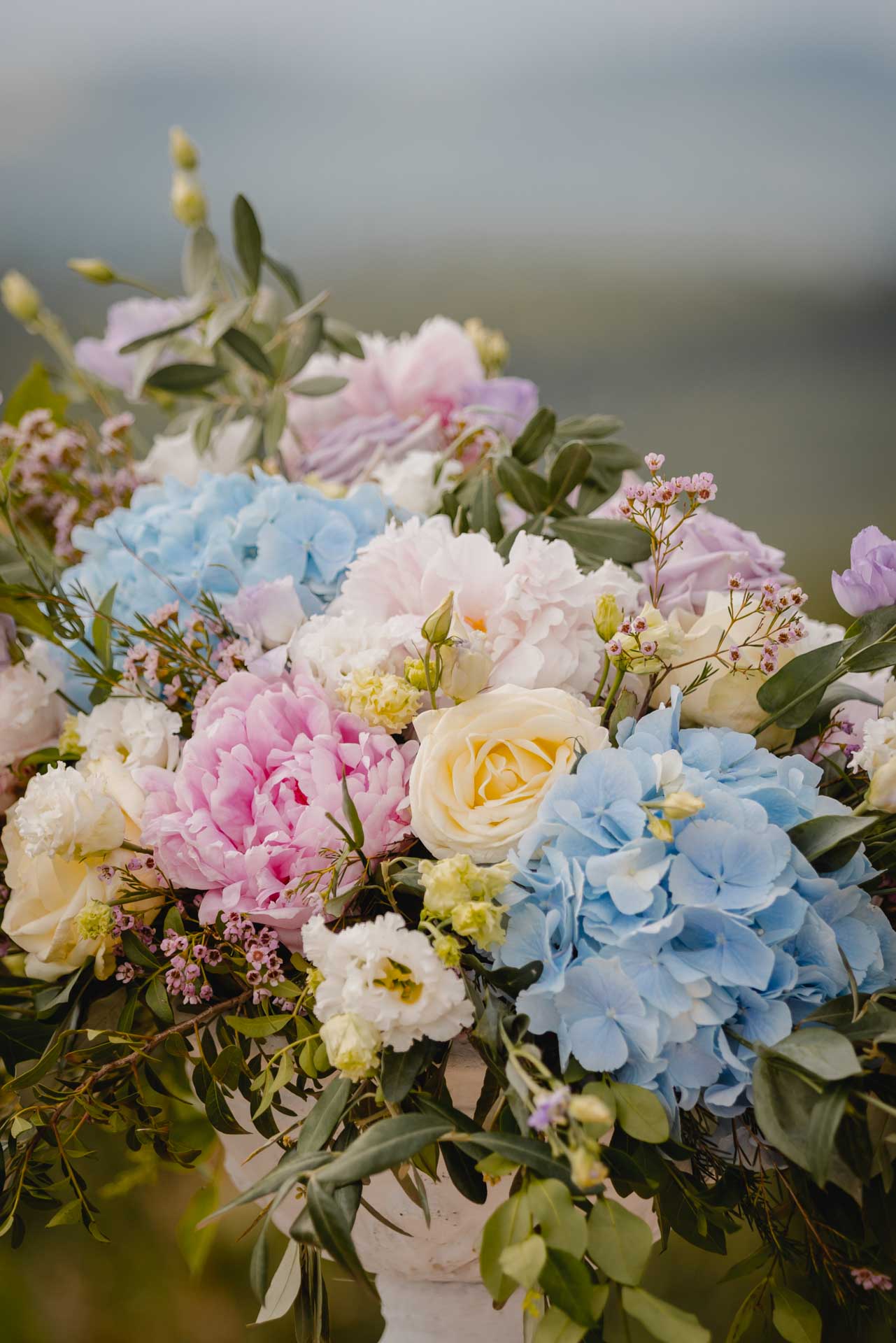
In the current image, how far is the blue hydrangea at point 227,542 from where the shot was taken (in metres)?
0.66

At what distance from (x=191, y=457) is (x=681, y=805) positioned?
686 millimetres

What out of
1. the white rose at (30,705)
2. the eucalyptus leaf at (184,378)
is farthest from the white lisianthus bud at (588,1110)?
the eucalyptus leaf at (184,378)

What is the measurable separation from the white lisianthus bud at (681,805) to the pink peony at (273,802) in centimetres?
14

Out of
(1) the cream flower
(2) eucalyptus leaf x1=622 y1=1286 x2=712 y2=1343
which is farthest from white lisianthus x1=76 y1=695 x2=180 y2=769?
(2) eucalyptus leaf x1=622 y1=1286 x2=712 y2=1343

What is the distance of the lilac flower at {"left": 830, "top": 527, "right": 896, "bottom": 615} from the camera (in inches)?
19.9

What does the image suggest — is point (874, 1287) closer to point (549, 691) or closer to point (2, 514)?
point (549, 691)

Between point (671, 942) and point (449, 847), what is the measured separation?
0.35 ft

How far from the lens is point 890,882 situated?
53cm

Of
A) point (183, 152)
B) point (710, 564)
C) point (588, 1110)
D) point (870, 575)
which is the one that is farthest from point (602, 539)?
point (183, 152)

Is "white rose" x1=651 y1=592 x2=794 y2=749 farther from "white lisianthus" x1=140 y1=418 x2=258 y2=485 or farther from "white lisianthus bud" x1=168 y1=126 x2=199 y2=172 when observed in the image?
"white lisianthus bud" x1=168 y1=126 x2=199 y2=172

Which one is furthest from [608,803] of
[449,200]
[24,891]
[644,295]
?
[449,200]

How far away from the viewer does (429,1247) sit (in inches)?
23.6

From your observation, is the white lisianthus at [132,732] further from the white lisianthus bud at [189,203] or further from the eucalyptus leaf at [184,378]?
the white lisianthus bud at [189,203]

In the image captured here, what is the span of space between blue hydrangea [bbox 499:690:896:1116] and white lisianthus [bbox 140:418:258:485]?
1.95 feet
